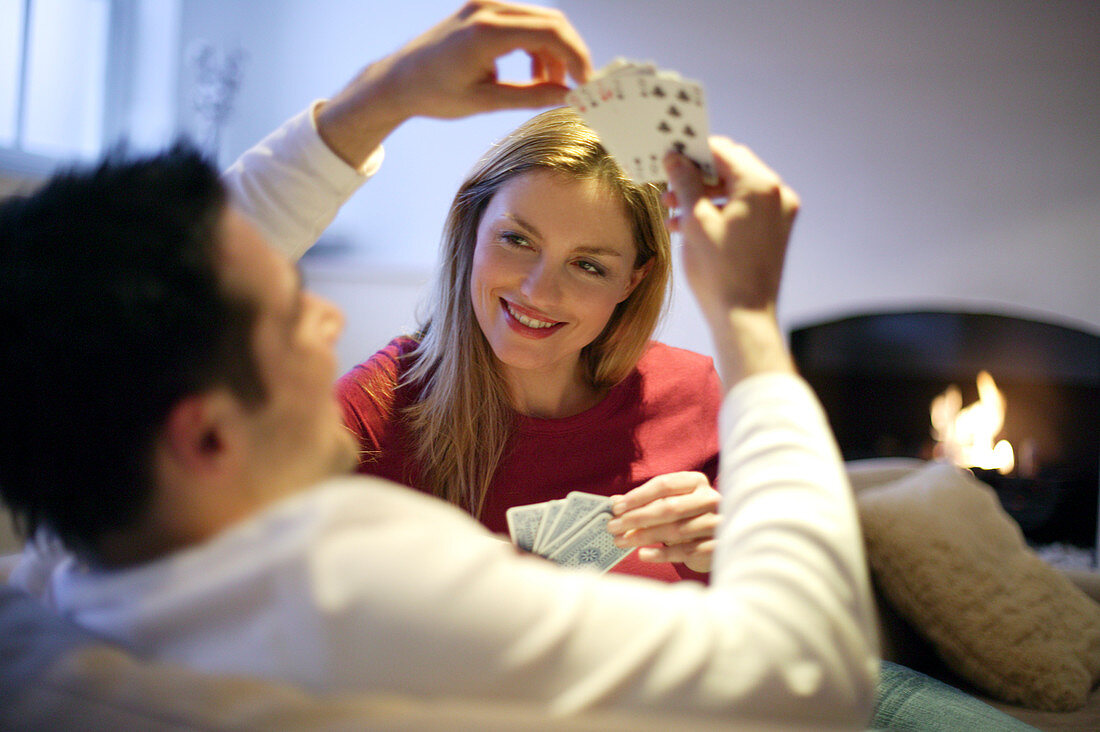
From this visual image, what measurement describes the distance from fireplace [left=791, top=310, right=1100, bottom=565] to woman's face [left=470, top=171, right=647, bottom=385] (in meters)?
2.53

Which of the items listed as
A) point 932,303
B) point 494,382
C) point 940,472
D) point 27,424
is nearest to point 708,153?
point 27,424

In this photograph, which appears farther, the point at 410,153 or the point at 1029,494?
the point at 410,153

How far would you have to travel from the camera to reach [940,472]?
2225mm

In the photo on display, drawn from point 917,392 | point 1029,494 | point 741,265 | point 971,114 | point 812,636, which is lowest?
point 1029,494

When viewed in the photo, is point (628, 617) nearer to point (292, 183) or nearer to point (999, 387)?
point (292, 183)

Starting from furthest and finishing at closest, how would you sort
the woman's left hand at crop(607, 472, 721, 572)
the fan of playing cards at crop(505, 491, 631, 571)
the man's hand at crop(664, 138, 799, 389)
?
the fan of playing cards at crop(505, 491, 631, 571)
the woman's left hand at crop(607, 472, 721, 572)
the man's hand at crop(664, 138, 799, 389)

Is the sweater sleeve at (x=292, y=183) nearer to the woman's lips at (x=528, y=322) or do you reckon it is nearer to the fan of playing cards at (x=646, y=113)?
the fan of playing cards at (x=646, y=113)

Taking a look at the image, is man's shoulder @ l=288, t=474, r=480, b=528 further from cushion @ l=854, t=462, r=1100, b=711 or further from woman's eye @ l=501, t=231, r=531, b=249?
cushion @ l=854, t=462, r=1100, b=711

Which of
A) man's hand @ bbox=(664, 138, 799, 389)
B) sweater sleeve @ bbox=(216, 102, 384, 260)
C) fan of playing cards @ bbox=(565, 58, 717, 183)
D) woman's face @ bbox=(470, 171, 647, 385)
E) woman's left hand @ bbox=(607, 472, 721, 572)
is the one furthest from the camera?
woman's face @ bbox=(470, 171, 647, 385)

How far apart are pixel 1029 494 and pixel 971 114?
1720mm

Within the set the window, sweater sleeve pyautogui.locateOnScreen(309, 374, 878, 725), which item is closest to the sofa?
sweater sleeve pyautogui.locateOnScreen(309, 374, 878, 725)

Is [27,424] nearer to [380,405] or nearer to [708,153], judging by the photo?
[708,153]

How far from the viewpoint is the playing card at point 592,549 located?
4.52 feet

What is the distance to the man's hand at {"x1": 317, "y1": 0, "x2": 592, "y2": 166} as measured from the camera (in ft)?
3.12
